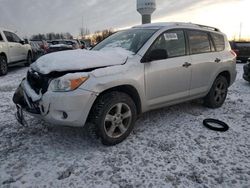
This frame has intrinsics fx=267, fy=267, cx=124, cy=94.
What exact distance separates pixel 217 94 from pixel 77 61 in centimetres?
343

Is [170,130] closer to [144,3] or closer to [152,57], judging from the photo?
[152,57]

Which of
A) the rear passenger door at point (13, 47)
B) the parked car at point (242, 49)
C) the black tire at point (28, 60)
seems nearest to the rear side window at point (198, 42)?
the rear passenger door at point (13, 47)

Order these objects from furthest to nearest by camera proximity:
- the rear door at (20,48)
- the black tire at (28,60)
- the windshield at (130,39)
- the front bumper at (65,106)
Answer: the black tire at (28,60), the rear door at (20,48), the windshield at (130,39), the front bumper at (65,106)

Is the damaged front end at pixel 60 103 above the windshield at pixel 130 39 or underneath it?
underneath

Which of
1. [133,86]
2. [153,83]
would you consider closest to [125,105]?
[133,86]

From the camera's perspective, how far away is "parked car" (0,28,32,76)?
10.8m

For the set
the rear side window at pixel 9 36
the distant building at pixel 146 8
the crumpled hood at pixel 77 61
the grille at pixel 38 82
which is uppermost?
the distant building at pixel 146 8

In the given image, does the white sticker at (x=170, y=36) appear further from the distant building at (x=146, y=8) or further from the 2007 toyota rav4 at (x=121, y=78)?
the distant building at (x=146, y=8)

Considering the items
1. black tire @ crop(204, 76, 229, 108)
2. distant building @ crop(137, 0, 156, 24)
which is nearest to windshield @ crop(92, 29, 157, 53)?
black tire @ crop(204, 76, 229, 108)

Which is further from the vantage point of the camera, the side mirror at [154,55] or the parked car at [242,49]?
the parked car at [242,49]

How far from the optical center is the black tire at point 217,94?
5.62 metres

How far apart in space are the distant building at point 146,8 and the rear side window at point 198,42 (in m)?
39.0

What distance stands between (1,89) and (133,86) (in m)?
5.36

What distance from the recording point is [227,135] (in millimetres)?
4367
